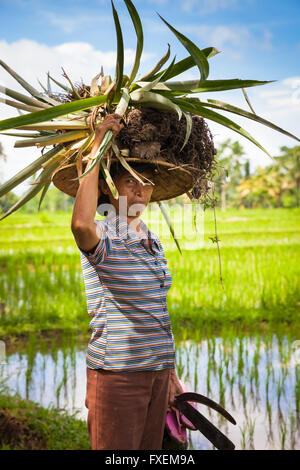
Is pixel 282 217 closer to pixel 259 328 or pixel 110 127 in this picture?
pixel 259 328

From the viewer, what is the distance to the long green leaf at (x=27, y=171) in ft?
4.64

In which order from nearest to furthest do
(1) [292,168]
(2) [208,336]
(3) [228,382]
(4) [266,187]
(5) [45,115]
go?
(5) [45,115]
(3) [228,382]
(2) [208,336]
(1) [292,168]
(4) [266,187]

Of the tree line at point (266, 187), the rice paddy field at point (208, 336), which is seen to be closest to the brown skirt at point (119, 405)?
the rice paddy field at point (208, 336)

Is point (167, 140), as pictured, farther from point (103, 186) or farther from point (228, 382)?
point (228, 382)

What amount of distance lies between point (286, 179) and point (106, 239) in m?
22.6

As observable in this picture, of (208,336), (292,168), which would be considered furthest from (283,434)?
(292,168)

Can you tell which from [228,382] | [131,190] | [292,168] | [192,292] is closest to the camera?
[131,190]

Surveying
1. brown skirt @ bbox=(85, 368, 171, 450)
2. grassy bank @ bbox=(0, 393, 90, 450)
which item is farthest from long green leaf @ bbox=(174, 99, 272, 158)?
grassy bank @ bbox=(0, 393, 90, 450)

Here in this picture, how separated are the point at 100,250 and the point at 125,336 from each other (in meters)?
0.24

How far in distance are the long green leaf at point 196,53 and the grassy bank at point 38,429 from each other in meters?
1.65

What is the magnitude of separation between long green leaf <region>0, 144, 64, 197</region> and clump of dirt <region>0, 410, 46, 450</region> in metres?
1.27

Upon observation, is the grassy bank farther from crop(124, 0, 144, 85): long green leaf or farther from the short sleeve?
crop(124, 0, 144, 85): long green leaf

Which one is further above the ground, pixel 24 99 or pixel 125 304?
pixel 24 99

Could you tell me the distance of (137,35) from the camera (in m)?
1.33
